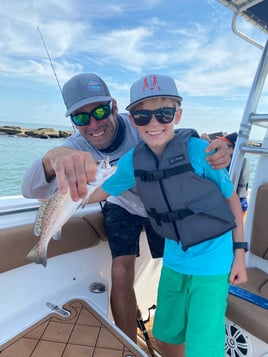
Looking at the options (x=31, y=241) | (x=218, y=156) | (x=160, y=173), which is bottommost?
(x=31, y=241)

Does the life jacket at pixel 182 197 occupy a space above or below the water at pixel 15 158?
above

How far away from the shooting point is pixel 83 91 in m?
1.89

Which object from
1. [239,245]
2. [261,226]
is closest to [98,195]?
[239,245]

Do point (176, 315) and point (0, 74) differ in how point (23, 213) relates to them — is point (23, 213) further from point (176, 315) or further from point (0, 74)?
point (0, 74)

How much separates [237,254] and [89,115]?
122 cm

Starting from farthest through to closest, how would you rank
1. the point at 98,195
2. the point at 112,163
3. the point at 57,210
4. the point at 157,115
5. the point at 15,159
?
the point at 15,159
the point at 112,163
the point at 98,195
the point at 157,115
the point at 57,210

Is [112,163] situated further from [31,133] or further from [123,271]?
[31,133]

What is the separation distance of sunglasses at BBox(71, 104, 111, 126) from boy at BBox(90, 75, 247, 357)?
1.26 feet

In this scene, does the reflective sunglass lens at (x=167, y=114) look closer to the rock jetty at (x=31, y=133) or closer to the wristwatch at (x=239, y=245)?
the wristwatch at (x=239, y=245)

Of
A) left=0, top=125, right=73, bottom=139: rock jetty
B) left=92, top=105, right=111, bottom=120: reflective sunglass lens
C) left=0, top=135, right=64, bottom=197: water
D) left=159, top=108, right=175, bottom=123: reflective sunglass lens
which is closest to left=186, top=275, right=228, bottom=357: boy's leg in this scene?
left=159, top=108, right=175, bottom=123: reflective sunglass lens

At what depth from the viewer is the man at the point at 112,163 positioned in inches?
62.7

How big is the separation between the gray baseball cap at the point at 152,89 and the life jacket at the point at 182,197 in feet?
0.81

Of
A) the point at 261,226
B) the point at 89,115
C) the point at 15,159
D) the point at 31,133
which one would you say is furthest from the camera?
the point at 31,133

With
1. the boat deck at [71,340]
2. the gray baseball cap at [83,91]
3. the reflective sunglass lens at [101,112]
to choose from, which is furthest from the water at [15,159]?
the boat deck at [71,340]
